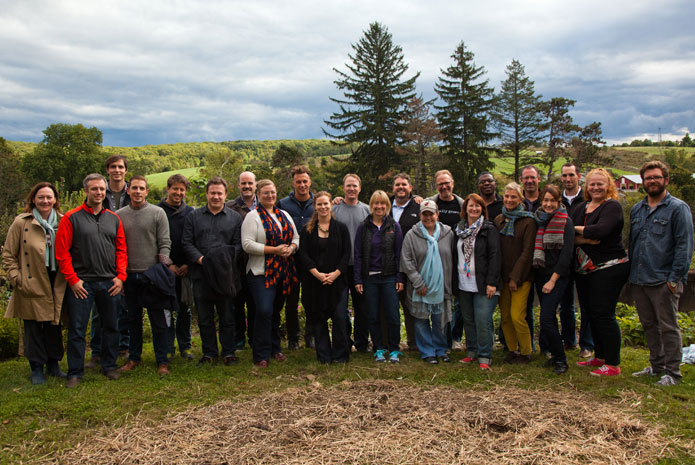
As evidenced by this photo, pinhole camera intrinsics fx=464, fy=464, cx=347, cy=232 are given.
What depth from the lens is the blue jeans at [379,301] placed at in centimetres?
575

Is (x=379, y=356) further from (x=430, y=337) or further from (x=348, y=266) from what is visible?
(x=348, y=266)

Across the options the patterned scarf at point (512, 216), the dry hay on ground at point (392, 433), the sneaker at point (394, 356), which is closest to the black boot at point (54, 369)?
the dry hay on ground at point (392, 433)

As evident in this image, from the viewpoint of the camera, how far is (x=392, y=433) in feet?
12.3

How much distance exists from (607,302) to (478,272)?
4.49 ft

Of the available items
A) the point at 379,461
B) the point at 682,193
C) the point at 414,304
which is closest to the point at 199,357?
the point at 414,304

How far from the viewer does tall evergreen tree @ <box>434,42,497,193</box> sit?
123 ft

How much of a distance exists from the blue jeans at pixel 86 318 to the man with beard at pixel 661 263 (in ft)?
18.5

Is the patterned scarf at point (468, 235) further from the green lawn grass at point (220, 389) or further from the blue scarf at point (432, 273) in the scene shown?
the green lawn grass at point (220, 389)

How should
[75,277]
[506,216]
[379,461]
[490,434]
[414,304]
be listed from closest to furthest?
[379,461]
[490,434]
[75,277]
[506,216]
[414,304]

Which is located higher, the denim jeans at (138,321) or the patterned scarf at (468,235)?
the patterned scarf at (468,235)

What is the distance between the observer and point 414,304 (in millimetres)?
5750

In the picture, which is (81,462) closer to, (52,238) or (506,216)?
(52,238)

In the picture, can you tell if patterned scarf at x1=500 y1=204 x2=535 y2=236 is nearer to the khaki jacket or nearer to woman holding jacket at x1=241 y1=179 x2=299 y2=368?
woman holding jacket at x1=241 y1=179 x2=299 y2=368

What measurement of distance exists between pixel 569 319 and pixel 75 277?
590 cm
